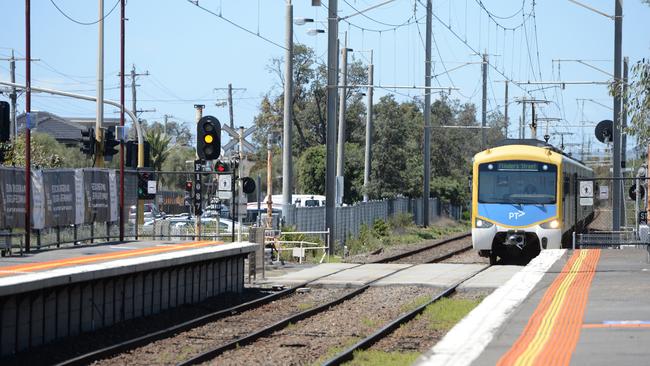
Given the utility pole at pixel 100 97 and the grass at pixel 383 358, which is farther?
the utility pole at pixel 100 97

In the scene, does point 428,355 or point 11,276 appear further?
point 11,276

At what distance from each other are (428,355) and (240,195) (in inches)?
633

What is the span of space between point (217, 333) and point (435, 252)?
23.6m

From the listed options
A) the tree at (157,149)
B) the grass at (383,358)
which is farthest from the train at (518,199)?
the tree at (157,149)

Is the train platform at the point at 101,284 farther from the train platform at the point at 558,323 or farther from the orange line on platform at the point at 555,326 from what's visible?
the orange line on platform at the point at 555,326

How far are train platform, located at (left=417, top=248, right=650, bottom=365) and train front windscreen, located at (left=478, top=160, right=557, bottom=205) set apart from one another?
6447 millimetres

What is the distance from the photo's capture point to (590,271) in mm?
23141

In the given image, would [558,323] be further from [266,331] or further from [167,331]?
[167,331]

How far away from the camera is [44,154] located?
58688 millimetres

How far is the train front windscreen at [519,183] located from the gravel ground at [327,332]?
8026 millimetres

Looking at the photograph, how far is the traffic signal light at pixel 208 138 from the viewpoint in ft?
78.8

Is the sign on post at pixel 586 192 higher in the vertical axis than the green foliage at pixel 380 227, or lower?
higher

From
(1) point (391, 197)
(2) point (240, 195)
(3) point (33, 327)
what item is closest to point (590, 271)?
(2) point (240, 195)

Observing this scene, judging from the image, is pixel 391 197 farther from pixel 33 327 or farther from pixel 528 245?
pixel 33 327
